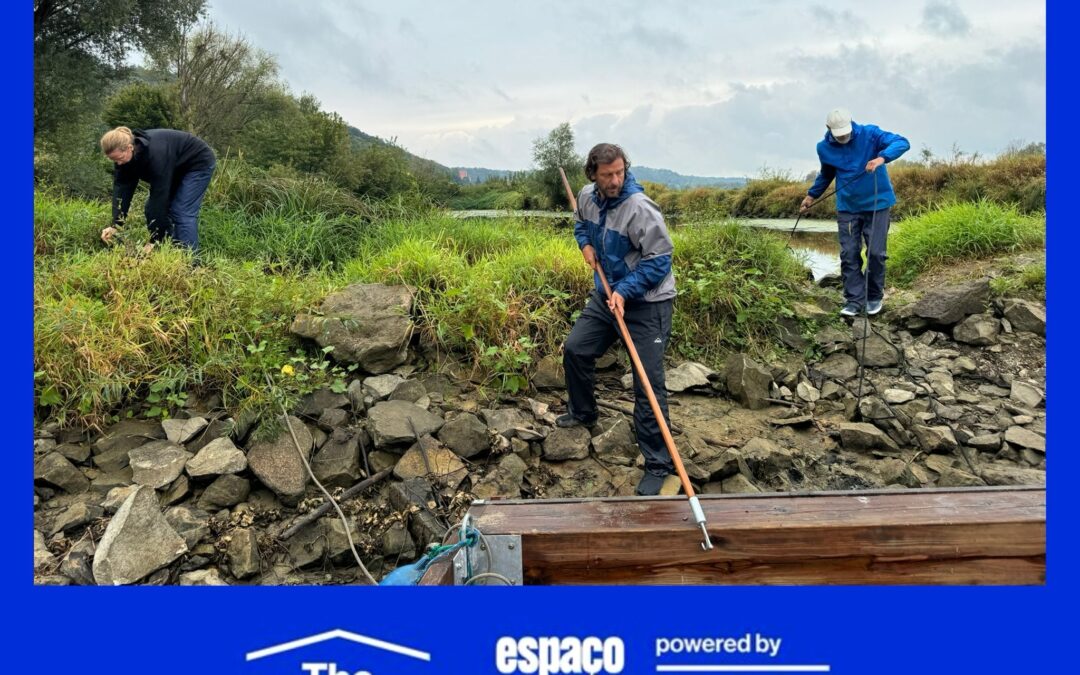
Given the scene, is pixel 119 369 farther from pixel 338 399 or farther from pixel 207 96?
pixel 207 96

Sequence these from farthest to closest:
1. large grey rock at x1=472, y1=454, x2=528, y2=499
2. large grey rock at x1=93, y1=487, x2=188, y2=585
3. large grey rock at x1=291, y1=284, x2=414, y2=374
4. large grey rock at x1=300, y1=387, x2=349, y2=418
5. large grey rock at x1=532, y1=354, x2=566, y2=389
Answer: large grey rock at x1=532, y1=354, x2=566, y2=389
large grey rock at x1=291, y1=284, x2=414, y2=374
large grey rock at x1=300, y1=387, x2=349, y2=418
large grey rock at x1=472, y1=454, x2=528, y2=499
large grey rock at x1=93, y1=487, x2=188, y2=585

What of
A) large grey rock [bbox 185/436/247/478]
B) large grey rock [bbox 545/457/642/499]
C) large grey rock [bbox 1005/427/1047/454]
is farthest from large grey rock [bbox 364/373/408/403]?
large grey rock [bbox 1005/427/1047/454]

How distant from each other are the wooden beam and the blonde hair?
4399 mm

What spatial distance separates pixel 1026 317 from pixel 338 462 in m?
5.49

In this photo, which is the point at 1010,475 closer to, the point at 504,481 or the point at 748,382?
the point at 748,382

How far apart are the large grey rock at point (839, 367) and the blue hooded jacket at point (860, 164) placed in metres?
1.22

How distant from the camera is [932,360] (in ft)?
17.9

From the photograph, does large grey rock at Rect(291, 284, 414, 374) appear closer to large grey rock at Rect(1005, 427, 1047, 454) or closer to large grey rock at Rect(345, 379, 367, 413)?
large grey rock at Rect(345, 379, 367, 413)

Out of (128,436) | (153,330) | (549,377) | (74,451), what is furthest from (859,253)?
(74,451)

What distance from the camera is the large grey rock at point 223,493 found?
12.1ft

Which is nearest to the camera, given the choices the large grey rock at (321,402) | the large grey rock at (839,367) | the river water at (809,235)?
the large grey rock at (321,402)

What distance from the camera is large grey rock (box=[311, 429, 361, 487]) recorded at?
3.85 meters

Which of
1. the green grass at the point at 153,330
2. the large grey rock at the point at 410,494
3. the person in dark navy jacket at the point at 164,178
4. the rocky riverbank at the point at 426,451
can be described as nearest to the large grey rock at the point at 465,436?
the rocky riverbank at the point at 426,451

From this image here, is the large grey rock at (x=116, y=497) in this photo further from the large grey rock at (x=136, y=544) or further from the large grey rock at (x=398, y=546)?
the large grey rock at (x=398, y=546)
